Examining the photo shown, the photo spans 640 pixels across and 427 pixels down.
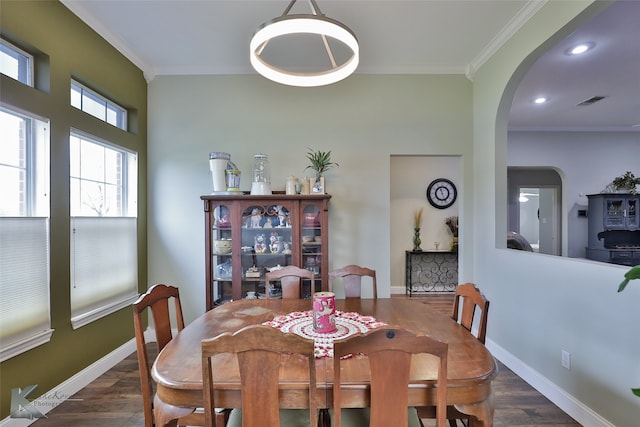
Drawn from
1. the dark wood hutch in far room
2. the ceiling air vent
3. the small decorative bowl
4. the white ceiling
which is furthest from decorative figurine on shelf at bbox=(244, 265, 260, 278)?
the dark wood hutch in far room

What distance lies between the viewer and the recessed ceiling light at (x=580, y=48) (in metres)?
2.71

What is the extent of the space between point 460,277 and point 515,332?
826mm

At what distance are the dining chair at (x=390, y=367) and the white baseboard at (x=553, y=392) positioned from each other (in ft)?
5.33

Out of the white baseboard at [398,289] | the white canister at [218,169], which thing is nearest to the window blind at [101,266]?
the white canister at [218,169]

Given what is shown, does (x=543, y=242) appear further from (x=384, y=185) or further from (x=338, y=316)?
(x=338, y=316)

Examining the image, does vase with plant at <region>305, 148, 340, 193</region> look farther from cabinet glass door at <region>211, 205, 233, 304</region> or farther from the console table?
the console table

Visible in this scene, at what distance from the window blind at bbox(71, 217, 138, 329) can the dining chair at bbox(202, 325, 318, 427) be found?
2.06 m

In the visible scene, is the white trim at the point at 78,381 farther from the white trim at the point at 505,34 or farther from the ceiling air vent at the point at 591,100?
the ceiling air vent at the point at 591,100

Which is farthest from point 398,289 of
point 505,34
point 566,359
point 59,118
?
point 59,118

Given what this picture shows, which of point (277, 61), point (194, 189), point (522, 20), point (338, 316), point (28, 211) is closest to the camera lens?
point (338, 316)

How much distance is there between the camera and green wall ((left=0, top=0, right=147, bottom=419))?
1.96 meters

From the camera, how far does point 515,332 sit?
8.77 ft

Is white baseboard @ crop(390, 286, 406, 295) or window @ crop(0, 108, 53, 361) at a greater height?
window @ crop(0, 108, 53, 361)

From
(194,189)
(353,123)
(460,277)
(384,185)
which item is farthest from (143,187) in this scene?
(460,277)
